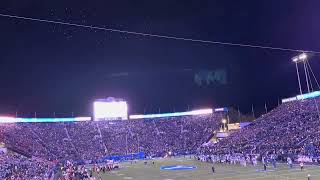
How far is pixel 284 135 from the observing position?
62.8m

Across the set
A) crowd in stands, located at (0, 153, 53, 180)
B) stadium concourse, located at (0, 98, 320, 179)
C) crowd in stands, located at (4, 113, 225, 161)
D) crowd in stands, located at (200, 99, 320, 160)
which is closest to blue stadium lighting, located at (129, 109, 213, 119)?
crowd in stands, located at (4, 113, 225, 161)

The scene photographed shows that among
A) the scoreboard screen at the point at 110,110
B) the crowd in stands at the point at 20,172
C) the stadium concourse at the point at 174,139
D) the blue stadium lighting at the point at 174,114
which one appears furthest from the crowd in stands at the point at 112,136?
the crowd in stands at the point at 20,172

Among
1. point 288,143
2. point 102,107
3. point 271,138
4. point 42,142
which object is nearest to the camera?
point 288,143

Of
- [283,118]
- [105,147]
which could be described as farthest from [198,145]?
[283,118]

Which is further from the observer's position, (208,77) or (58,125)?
(58,125)

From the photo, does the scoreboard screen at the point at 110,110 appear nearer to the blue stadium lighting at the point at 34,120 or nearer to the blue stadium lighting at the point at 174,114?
the blue stadium lighting at the point at 34,120

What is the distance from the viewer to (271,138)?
65250 millimetres

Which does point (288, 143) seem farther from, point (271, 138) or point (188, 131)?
point (188, 131)

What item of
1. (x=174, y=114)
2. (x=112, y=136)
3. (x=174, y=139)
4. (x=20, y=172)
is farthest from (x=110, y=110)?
(x=20, y=172)

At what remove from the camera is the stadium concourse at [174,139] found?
182 feet

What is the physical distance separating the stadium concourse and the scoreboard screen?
1746 mm

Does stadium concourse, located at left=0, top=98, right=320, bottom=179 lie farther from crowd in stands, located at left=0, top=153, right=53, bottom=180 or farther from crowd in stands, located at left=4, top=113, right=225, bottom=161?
crowd in stands, located at left=0, top=153, right=53, bottom=180

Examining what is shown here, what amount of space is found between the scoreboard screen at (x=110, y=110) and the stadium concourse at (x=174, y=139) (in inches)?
68.7

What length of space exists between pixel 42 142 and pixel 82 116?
1113 inches
